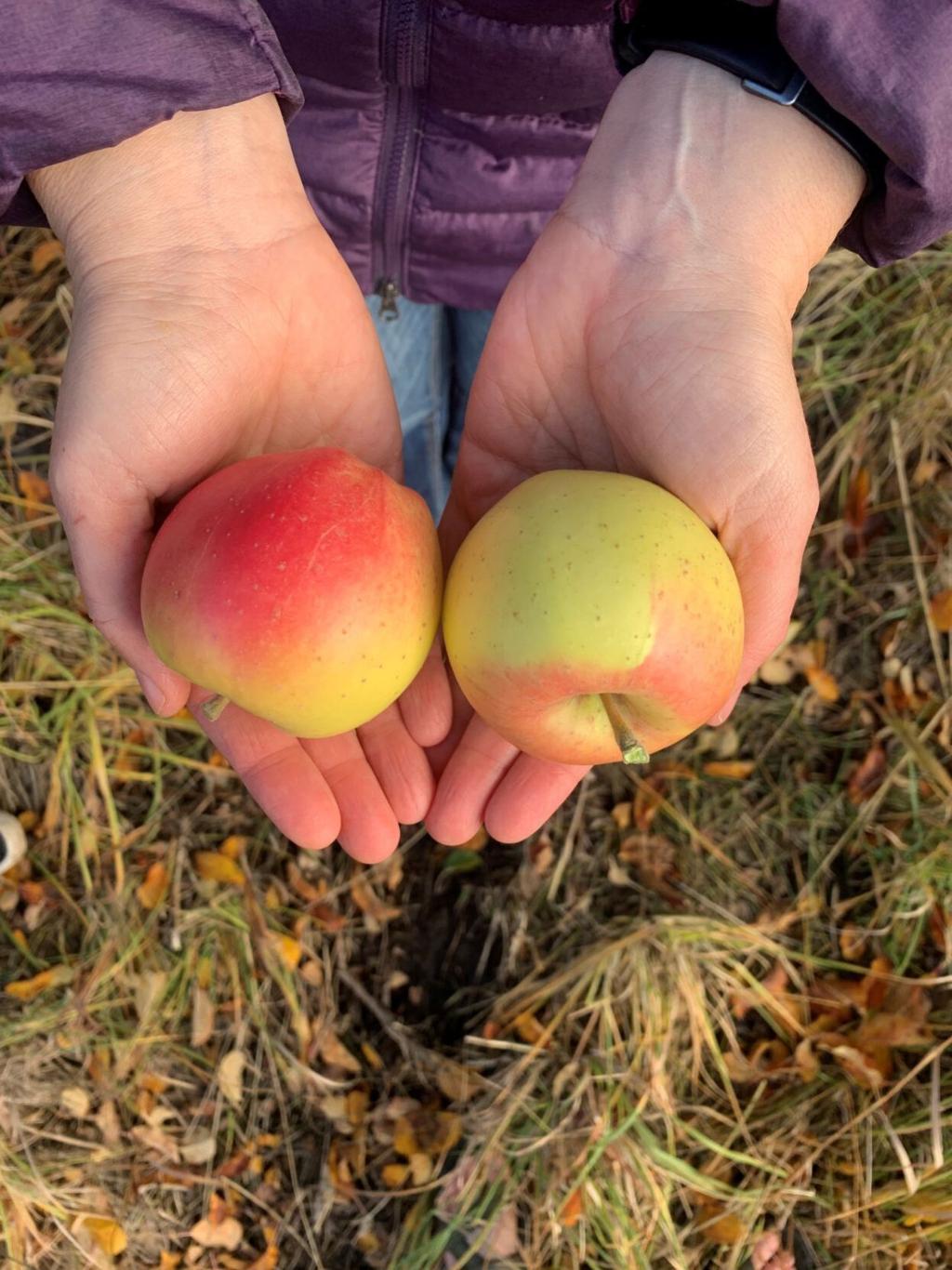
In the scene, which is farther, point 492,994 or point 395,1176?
point 492,994

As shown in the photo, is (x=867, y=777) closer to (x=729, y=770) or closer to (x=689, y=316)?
(x=729, y=770)

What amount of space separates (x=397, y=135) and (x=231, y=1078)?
243cm

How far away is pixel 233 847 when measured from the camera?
3.03 metres

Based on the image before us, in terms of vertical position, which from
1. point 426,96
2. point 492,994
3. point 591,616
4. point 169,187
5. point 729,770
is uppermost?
point 426,96

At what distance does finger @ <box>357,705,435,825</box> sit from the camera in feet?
7.33

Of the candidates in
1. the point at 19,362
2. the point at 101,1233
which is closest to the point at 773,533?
the point at 101,1233

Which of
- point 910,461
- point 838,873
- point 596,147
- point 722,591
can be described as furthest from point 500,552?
point 910,461

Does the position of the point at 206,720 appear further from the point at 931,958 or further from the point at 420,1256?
the point at 931,958

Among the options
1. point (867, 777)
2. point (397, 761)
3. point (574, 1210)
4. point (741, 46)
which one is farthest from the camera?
point (867, 777)

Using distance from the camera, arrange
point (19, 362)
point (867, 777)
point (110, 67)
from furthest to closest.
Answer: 1. point (19, 362)
2. point (867, 777)
3. point (110, 67)

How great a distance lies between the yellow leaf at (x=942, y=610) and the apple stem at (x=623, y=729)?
6.01 ft

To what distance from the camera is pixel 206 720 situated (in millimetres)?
2189

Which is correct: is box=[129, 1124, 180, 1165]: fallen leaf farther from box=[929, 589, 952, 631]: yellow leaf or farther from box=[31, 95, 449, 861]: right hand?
box=[929, 589, 952, 631]: yellow leaf

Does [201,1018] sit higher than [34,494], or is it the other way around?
[34,494]
